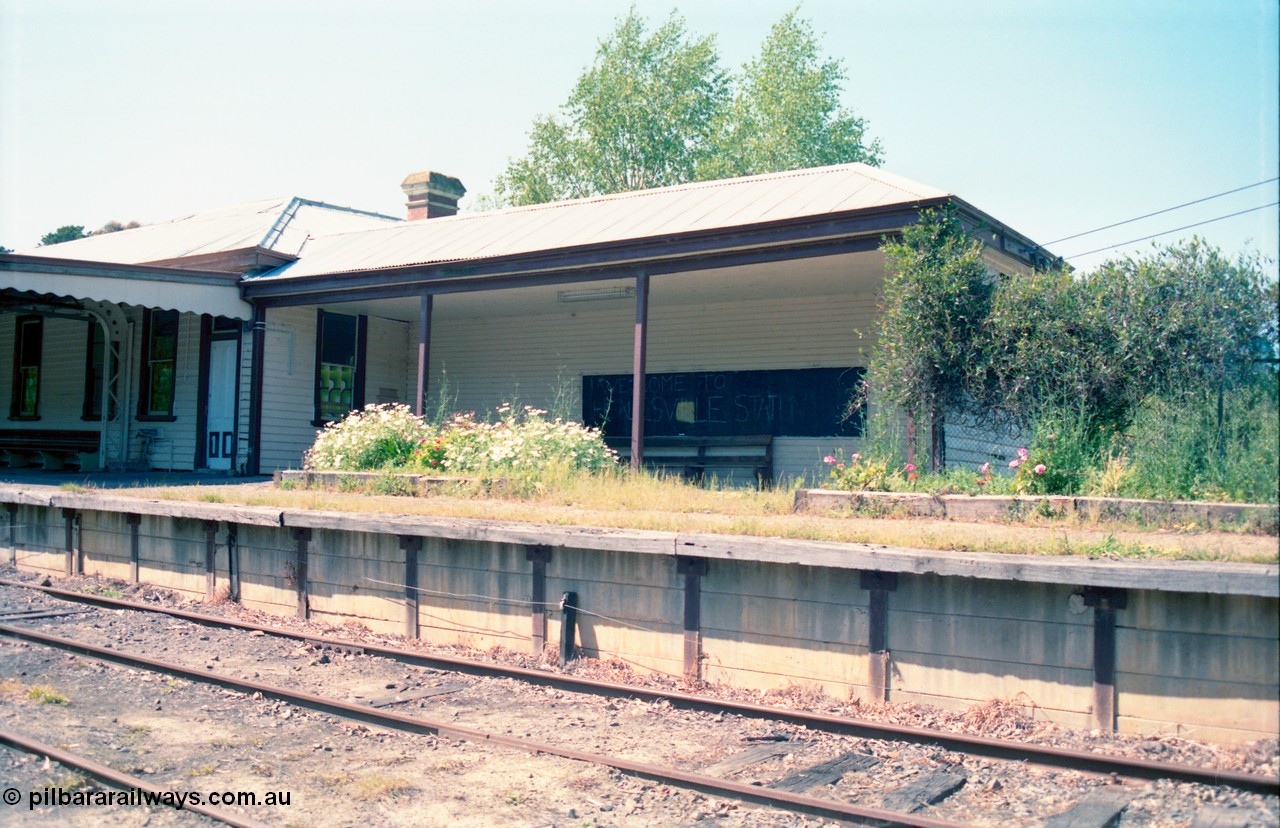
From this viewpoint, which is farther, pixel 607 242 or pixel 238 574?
pixel 607 242

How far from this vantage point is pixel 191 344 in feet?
61.2

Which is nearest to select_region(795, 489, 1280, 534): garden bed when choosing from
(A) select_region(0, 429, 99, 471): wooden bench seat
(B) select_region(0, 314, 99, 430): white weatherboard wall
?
(A) select_region(0, 429, 99, 471): wooden bench seat

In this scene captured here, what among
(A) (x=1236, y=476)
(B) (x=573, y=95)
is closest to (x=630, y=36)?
(B) (x=573, y=95)

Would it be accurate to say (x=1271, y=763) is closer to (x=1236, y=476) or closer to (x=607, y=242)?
(x=1236, y=476)

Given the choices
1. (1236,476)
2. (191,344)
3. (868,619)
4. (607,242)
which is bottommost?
(868,619)

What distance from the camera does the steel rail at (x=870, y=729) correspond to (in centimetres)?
526

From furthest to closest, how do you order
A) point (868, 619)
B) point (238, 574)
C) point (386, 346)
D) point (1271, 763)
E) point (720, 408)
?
point (386, 346) < point (720, 408) < point (238, 574) < point (868, 619) < point (1271, 763)

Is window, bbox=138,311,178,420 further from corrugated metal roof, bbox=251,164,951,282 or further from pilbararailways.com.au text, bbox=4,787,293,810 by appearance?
pilbararailways.com.au text, bbox=4,787,293,810

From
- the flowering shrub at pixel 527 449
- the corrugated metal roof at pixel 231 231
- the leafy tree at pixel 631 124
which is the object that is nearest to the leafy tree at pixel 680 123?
the leafy tree at pixel 631 124

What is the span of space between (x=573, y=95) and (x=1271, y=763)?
3720 cm

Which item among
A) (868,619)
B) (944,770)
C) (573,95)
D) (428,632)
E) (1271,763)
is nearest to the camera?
(1271,763)

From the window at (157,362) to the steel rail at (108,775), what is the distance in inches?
538

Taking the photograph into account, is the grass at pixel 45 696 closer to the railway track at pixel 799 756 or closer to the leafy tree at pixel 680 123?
the railway track at pixel 799 756

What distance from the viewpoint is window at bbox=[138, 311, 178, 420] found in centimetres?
1903
